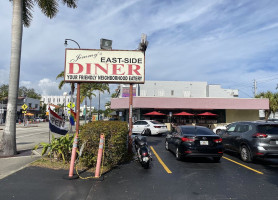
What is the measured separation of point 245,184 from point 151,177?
2.52 m

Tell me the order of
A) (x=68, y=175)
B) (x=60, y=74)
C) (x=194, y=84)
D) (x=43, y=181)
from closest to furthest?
(x=43, y=181) < (x=68, y=175) < (x=60, y=74) < (x=194, y=84)

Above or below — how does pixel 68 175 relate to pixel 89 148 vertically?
below

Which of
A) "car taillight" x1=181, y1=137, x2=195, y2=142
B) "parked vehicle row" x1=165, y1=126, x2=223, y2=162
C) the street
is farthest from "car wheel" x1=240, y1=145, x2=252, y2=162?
"car taillight" x1=181, y1=137, x2=195, y2=142

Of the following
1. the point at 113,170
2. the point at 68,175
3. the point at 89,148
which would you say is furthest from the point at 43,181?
the point at 113,170

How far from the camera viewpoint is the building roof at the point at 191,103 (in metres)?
26.7

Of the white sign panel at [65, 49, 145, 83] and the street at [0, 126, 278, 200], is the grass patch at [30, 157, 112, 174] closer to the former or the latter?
the street at [0, 126, 278, 200]

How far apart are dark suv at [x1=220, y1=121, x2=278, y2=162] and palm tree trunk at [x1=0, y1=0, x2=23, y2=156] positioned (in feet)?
31.7

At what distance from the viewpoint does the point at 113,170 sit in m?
6.42

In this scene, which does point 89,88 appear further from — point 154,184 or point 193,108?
point 154,184

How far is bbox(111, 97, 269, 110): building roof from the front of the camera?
26.7 meters

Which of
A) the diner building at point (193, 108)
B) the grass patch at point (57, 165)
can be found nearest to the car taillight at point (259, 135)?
the grass patch at point (57, 165)

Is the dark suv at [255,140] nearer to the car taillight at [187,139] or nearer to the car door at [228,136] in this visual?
the car door at [228,136]

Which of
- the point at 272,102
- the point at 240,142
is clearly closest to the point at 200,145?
the point at 240,142

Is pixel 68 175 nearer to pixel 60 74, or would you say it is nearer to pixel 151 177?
pixel 151 177
